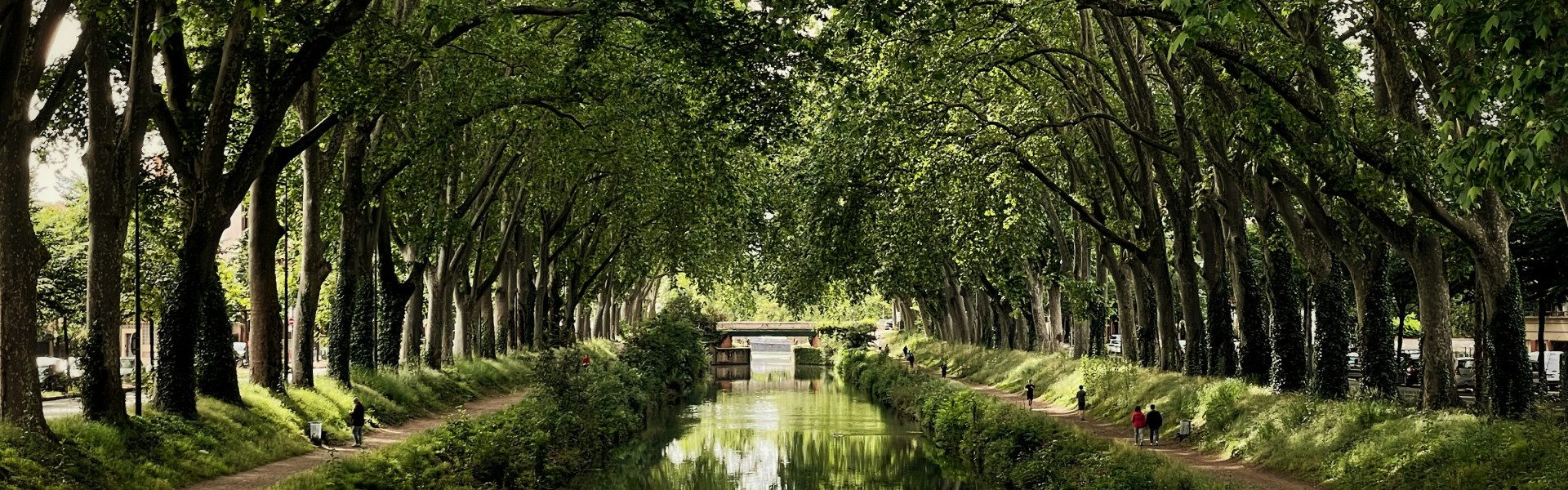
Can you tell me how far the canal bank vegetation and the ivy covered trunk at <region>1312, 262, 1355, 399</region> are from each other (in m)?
13.6

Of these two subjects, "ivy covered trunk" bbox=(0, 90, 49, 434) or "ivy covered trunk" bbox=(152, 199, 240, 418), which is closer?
"ivy covered trunk" bbox=(0, 90, 49, 434)

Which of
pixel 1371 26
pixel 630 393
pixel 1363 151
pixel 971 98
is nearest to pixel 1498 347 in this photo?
pixel 1363 151

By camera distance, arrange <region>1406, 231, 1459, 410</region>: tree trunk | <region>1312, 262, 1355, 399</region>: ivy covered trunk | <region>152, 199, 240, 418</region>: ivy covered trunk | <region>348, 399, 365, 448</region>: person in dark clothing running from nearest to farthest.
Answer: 1. <region>152, 199, 240, 418</region>: ivy covered trunk
2. <region>1406, 231, 1459, 410</region>: tree trunk
3. <region>348, 399, 365, 448</region>: person in dark clothing
4. <region>1312, 262, 1355, 399</region>: ivy covered trunk

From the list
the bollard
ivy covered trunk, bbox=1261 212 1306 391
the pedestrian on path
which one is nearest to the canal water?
the pedestrian on path

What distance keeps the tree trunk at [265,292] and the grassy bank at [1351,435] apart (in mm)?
15982

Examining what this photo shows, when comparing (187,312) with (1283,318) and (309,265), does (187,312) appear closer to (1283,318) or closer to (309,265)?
(309,265)

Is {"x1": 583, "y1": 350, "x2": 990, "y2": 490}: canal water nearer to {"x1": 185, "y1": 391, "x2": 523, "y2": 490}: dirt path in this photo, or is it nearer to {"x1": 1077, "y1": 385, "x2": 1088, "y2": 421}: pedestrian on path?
{"x1": 1077, "y1": 385, "x2": 1088, "y2": 421}: pedestrian on path

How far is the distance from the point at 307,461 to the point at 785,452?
55.4 feet

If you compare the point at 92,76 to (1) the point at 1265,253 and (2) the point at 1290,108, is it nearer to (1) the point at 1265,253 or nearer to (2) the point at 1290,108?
(2) the point at 1290,108

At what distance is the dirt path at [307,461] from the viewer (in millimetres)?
17031

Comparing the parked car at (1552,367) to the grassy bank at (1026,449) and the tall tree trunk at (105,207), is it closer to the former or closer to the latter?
the grassy bank at (1026,449)

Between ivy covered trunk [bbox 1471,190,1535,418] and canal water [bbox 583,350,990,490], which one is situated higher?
ivy covered trunk [bbox 1471,190,1535,418]

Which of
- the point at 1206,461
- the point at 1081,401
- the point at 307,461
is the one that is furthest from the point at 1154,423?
the point at 307,461

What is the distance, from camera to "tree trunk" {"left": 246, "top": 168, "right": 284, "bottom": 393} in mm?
22703
